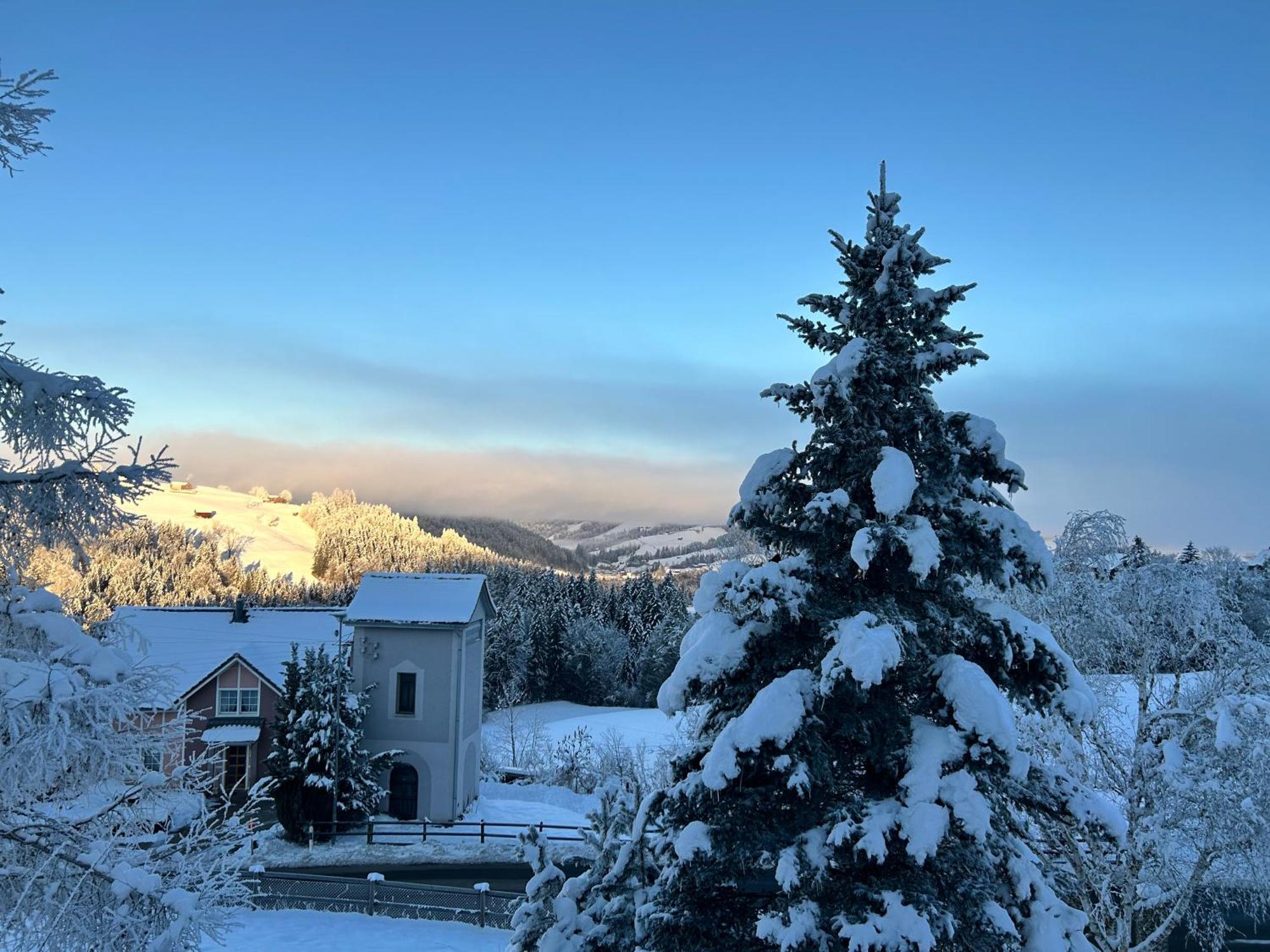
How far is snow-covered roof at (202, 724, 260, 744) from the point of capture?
31625 mm

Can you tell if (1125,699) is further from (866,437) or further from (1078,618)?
(866,437)

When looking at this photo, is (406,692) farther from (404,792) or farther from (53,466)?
(53,466)

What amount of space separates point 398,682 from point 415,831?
5380mm

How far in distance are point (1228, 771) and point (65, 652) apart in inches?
608

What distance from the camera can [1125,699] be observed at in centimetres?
1611

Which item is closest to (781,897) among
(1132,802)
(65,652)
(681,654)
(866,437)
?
(681,654)

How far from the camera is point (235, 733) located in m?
32.1

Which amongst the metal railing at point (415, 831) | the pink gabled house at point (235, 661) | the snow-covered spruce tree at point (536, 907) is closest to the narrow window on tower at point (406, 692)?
the pink gabled house at point (235, 661)

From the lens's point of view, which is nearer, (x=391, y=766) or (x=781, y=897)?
(x=781, y=897)

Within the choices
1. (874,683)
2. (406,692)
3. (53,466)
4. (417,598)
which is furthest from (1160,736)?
(417,598)

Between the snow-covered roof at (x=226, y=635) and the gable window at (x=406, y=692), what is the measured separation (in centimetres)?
361

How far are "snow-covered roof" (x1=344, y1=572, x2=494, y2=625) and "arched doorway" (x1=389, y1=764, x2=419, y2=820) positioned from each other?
17.8 feet

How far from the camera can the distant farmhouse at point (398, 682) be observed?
31.2m

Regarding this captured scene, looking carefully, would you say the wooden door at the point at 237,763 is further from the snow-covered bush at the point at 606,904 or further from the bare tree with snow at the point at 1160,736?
the bare tree with snow at the point at 1160,736
